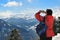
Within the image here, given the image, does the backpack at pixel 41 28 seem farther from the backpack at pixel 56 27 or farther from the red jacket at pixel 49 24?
the backpack at pixel 56 27

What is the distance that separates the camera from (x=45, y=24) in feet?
19.1

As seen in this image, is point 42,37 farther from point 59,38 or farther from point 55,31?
point 59,38

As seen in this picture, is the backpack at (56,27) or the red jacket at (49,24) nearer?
the backpack at (56,27)

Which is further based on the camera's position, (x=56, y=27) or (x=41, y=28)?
(x=41, y=28)

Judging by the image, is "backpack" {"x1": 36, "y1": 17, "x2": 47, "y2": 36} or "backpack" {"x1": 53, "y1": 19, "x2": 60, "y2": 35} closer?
"backpack" {"x1": 53, "y1": 19, "x2": 60, "y2": 35}

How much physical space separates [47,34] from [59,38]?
1097mm

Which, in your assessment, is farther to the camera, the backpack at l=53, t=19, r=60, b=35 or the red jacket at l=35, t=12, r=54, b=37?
the red jacket at l=35, t=12, r=54, b=37

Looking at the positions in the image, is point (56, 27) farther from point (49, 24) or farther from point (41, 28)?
point (41, 28)

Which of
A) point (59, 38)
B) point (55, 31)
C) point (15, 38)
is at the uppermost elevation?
point (55, 31)

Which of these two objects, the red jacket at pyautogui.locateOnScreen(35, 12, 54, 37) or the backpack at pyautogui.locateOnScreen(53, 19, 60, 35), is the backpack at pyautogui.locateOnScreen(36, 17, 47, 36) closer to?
the red jacket at pyautogui.locateOnScreen(35, 12, 54, 37)

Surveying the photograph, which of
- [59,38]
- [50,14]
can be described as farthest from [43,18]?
[59,38]

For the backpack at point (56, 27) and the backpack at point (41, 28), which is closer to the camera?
the backpack at point (56, 27)

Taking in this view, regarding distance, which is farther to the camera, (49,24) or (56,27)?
(49,24)

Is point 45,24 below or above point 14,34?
above
